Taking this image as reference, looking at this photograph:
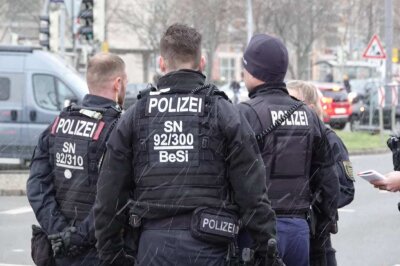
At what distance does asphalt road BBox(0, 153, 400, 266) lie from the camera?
32.3 ft

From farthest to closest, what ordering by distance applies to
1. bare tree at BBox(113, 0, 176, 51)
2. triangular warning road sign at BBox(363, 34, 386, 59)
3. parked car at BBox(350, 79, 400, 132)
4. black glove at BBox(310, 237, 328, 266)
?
1. bare tree at BBox(113, 0, 176, 51)
2. parked car at BBox(350, 79, 400, 132)
3. triangular warning road sign at BBox(363, 34, 386, 59)
4. black glove at BBox(310, 237, 328, 266)

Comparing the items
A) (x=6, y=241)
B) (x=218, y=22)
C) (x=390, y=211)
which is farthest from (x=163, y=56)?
(x=218, y=22)

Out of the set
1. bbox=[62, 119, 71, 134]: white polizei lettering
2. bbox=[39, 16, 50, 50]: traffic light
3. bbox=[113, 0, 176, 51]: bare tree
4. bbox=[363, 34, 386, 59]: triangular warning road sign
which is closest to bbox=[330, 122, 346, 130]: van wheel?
bbox=[363, 34, 386, 59]: triangular warning road sign

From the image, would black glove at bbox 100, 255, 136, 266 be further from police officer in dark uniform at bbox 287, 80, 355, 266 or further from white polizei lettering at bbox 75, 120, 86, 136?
police officer in dark uniform at bbox 287, 80, 355, 266

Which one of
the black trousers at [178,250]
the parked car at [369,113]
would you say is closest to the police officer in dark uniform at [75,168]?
the black trousers at [178,250]

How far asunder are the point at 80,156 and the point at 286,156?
1078 mm

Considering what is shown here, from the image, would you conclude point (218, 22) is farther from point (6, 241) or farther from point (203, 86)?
point (203, 86)

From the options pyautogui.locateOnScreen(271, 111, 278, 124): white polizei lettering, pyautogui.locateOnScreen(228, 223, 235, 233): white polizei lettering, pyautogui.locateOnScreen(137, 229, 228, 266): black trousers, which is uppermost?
pyautogui.locateOnScreen(271, 111, 278, 124): white polizei lettering

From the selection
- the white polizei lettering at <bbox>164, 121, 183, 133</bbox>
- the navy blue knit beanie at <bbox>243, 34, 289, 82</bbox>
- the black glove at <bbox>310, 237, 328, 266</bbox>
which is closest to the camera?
the white polizei lettering at <bbox>164, 121, 183, 133</bbox>

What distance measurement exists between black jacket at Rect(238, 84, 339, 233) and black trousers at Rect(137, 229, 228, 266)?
0.77m

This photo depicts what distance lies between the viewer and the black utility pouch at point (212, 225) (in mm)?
4148

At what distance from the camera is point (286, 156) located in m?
4.95

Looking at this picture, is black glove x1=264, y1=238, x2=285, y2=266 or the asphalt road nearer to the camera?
black glove x1=264, y1=238, x2=285, y2=266

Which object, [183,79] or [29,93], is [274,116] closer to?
[183,79]
